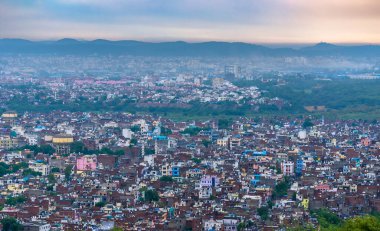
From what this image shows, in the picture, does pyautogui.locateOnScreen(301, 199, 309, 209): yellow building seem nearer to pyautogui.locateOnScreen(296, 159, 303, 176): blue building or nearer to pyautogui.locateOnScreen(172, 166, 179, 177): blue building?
pyautogui.locateOnScreen(296, 159, 303, 176): blue building

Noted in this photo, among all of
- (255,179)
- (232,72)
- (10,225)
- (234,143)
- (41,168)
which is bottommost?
(232,72)

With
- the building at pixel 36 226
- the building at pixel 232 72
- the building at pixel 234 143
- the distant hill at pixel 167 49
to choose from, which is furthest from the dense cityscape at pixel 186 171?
the distant hill at pixel 167 49

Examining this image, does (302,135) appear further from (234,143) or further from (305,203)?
(305,203)

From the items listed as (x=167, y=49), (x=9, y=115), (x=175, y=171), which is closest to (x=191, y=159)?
Result: (x=175, y=171)

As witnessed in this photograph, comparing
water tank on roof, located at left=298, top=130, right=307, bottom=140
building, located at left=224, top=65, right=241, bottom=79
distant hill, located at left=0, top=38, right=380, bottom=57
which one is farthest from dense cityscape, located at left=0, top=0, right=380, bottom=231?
distant hill, located at left=0, top=38, right=380, bottom=57

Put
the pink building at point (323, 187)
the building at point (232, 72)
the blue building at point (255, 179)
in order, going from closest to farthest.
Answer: the pink building at point (323, 187), the blue building at point (255, 179), the building at point (232, 72)

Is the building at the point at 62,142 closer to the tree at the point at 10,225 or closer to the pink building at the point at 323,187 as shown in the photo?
the pink building at the point at 323,187

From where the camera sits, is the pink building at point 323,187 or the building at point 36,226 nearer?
the building at point 36,226
